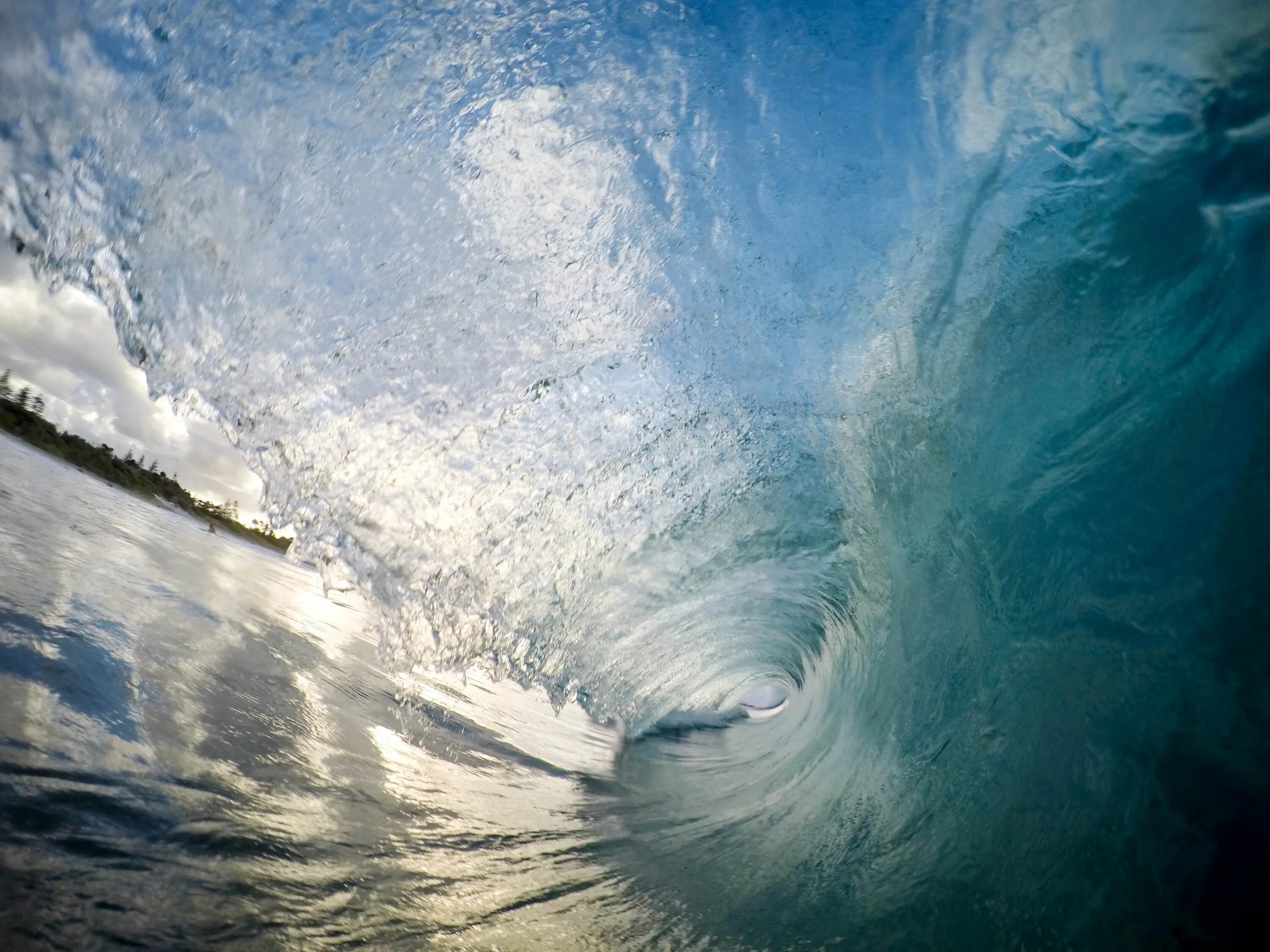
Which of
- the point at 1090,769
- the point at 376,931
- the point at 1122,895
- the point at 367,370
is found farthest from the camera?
the point at 367,370

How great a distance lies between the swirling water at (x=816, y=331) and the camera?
9.05 ft

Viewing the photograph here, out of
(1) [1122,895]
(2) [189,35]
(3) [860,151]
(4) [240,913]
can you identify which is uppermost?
(3) [860,151]

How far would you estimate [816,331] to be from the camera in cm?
448

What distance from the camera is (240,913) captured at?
176 centimetres

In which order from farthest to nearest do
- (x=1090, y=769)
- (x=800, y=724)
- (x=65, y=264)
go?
1. (x=800, y=724)
2. (x=65, y=264)
3. (x=1090, y=769)

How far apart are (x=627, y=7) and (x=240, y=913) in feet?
12.1

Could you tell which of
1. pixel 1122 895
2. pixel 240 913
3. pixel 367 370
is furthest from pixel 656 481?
pixel 240 913

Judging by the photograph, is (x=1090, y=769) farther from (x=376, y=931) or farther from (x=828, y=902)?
(x=376, y=931)

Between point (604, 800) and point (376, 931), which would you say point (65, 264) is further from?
point (604, 800)

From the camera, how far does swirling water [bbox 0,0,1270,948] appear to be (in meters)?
2.76

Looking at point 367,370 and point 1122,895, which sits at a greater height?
point 367,370

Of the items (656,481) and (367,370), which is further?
(656,481)

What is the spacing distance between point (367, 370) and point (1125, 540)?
415 centimetres

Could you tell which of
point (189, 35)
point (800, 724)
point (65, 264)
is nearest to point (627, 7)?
point (189, 35)
